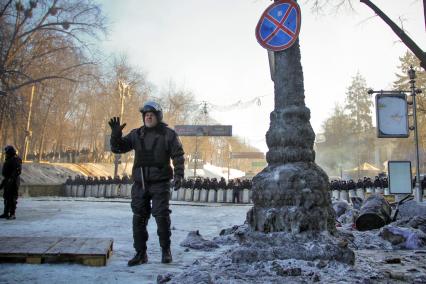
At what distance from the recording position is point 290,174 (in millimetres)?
4148

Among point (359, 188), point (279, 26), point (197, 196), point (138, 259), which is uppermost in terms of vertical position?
point (279, 26)

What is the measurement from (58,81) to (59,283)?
41.3 m

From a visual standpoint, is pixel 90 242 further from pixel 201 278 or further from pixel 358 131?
pixel 358 131

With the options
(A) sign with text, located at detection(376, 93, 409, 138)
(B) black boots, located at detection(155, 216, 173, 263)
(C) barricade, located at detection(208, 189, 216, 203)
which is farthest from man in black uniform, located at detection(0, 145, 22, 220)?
(C) barricade, located at detection(208, 189, 216, 203)

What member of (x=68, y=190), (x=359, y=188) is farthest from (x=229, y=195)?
(x=68, y=190)

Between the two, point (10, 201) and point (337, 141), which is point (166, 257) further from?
point (337, 141)

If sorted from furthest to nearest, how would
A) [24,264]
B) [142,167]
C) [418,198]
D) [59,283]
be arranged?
1. [418,198]
2. [142,167]
3. [24,264]
4. [59,283]

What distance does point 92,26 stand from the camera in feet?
80.6

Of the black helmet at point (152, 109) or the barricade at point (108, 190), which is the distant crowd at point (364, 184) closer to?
the barricade at point (108, 190)

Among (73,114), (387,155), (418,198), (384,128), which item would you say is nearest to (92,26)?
(384,128)

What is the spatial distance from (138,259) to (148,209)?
0.58m

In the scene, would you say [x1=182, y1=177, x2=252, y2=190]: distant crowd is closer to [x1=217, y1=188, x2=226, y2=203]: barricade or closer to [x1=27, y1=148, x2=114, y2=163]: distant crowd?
[x1=217, y1=188, x2=226, y2=203]: barricade

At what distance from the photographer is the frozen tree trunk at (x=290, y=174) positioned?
13.1 ft

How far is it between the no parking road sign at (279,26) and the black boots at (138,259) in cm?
288
